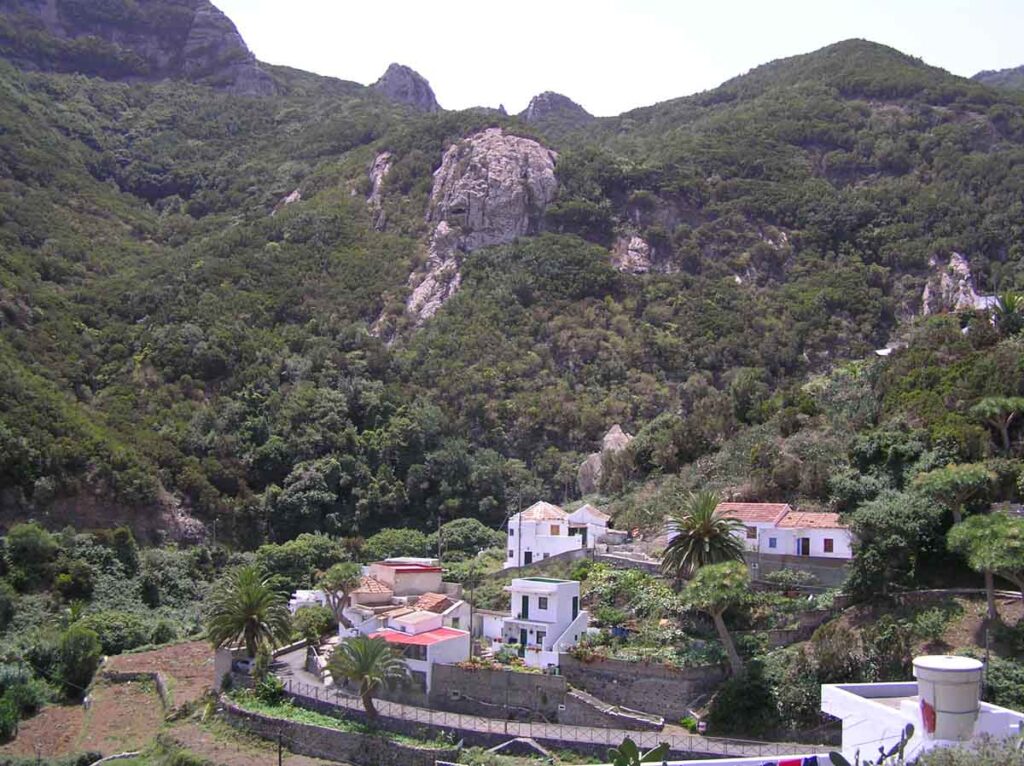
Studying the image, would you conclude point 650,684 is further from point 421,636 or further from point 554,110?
point 554,110

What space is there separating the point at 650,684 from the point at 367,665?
30.7ft

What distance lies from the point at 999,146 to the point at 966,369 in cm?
7253

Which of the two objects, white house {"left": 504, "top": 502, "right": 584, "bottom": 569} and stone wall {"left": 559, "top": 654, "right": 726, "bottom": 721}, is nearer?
stone wall {"left": 559, "top": 654, "right": 726, "bottom": 721}

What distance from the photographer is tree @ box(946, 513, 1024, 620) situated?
29.2m

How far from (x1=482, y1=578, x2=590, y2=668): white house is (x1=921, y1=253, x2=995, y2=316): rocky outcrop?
5595 cm

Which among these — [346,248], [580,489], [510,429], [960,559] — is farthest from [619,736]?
[346,248]

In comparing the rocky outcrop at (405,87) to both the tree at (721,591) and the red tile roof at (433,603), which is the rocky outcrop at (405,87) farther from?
the tree at (721,591)

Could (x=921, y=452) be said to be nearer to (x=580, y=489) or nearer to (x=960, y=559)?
(x=960, y=559)

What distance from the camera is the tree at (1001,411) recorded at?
37938 mm

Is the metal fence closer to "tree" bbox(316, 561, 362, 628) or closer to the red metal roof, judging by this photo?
the red metal roof

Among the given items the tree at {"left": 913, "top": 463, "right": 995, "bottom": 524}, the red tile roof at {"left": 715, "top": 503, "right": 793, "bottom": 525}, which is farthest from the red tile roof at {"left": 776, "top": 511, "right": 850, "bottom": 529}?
the tree at {"left": 913, "top": 463, "right": 995, "bottom": 524}

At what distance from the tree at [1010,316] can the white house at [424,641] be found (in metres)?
28.5

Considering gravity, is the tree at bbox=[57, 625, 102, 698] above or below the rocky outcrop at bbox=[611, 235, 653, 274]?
below

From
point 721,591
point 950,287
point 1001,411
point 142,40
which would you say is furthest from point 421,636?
point 142,40
